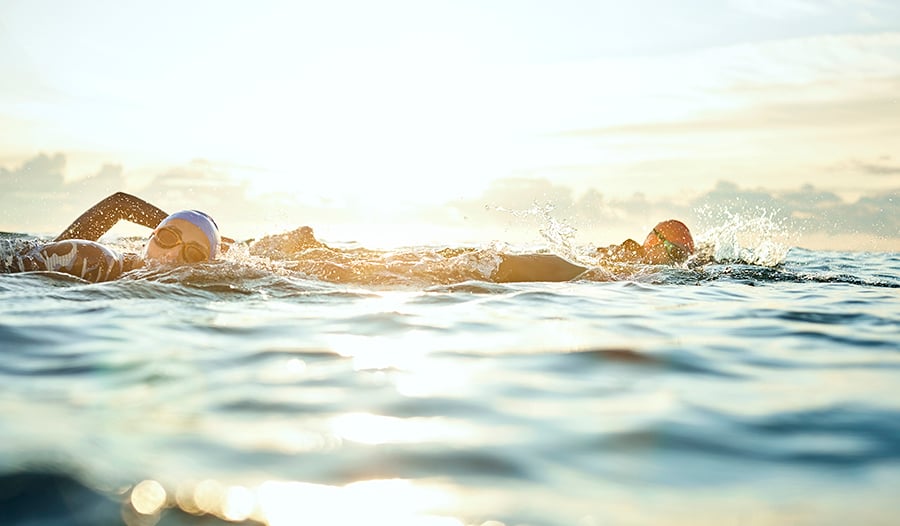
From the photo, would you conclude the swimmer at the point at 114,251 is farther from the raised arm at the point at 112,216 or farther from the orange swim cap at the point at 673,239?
the orange swim cap at the point at 673,239

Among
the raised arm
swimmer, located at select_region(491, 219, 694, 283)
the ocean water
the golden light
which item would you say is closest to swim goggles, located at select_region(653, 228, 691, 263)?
swimmer, located at select_region(491, 219, 694, 283)

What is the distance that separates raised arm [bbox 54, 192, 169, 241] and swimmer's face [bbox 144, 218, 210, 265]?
98cm

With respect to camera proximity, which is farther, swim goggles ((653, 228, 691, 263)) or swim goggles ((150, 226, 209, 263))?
swim goggles ((653, 228, 691, 263))

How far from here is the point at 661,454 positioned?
271cm

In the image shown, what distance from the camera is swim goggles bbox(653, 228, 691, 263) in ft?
51.6

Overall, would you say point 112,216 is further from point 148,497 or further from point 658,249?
point 658,249

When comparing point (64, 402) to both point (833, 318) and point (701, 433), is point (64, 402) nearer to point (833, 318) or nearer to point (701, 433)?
point (701, 433)

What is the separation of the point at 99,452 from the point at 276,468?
2.38 ft

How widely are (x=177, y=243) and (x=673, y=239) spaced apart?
10.9m

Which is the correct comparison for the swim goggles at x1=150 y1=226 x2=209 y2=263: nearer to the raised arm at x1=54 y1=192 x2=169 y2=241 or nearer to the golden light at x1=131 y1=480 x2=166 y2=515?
the raised arm at x1=54 y1=192 x2=169 y2=241

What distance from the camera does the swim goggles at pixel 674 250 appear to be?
15.7 meters

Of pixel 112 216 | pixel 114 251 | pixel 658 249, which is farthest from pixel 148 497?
pixel 658 249

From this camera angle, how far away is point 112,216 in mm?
10773

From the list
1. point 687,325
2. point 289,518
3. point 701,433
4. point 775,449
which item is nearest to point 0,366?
point 289,518
